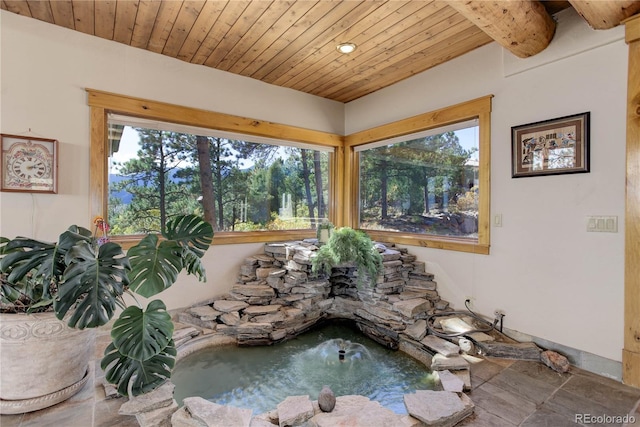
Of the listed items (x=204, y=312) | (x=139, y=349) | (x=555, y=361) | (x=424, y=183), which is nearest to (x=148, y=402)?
(x=139, y=349)

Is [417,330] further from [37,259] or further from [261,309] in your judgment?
[37,259]

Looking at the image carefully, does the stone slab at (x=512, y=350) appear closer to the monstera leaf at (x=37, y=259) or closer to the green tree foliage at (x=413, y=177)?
the green tree foliage at (x=413, y=177)

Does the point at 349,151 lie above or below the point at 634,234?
above

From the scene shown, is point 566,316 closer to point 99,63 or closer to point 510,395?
point 510,395

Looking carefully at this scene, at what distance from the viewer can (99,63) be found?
2.72 metres

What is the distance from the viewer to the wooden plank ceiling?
2.10m

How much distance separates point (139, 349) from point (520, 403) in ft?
6.94

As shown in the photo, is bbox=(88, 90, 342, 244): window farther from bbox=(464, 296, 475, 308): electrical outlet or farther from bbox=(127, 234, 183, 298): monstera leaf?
bbox=(464, 296, 475, 308): electrical outlet

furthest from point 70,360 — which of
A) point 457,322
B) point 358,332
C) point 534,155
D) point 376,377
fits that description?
point 534,155

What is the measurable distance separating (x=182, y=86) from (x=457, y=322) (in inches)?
136

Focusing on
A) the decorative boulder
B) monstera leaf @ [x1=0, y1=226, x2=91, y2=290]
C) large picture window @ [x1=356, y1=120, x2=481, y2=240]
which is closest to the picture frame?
large picture window @ [x1=356, y1=120, x2=481, y2=240]

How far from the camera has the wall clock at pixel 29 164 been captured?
2371mm

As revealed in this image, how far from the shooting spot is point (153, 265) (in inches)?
66.0

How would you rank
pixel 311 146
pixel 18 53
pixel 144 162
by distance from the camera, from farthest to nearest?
1. pixel 311 146
2. pixel 144 162
3. pixel 18 53
